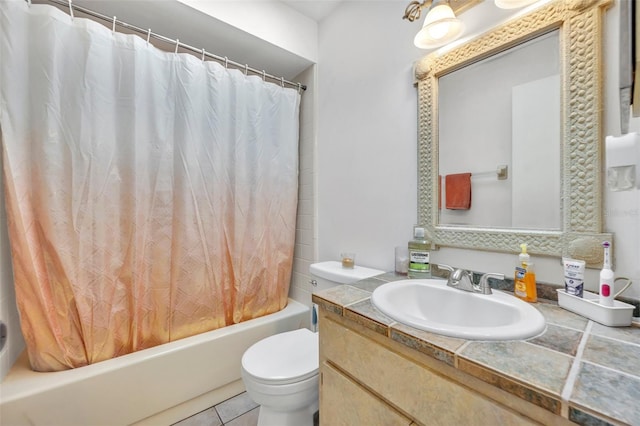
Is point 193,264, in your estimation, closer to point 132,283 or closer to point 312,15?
point 132,283

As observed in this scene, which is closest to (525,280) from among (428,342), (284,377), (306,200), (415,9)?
(428,342)

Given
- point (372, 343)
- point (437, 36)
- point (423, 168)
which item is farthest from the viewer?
point (423, 168)

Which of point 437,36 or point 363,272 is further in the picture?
point 363,272

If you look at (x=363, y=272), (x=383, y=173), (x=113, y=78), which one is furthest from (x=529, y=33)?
(x=113, y=78)

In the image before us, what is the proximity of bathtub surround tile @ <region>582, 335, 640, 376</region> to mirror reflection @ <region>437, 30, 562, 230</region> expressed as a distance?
1.37 feet

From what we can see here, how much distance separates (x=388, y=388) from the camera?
0.70 metres

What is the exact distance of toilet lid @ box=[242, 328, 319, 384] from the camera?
41.1 inches

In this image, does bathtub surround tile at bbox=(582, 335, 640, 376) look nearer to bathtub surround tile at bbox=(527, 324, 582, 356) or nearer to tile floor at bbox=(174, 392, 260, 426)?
bathtub surround tile at bbox=(527, 324, 582, 356)

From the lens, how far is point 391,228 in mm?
1373

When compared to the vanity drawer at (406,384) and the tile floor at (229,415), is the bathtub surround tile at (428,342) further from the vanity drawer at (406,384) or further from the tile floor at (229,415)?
the tile floor at (229,415)

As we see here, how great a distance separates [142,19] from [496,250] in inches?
80.8

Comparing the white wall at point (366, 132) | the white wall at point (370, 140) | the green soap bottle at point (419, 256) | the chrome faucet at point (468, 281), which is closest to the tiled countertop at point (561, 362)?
the chrome faucet at point (468, 281)

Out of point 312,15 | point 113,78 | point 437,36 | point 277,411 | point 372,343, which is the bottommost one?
point 277,411

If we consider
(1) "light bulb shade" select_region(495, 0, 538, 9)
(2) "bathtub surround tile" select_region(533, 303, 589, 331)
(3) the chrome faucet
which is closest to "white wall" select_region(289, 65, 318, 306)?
(3) the chrome faucet
